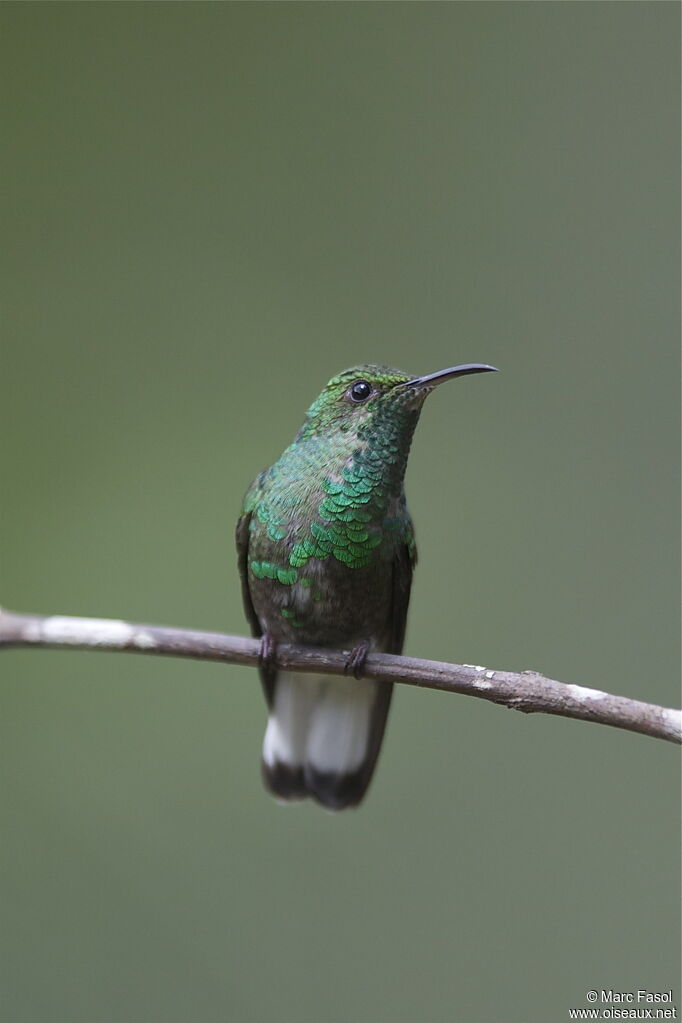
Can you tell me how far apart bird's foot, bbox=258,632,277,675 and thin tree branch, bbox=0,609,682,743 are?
8 centimetres

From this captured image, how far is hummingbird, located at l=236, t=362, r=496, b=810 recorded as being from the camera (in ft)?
6.82

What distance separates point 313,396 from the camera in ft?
12.3

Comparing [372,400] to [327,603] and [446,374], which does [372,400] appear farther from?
[327,603]

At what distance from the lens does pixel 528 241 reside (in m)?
3.98

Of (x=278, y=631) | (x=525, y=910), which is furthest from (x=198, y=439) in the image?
(x=525, y=910)

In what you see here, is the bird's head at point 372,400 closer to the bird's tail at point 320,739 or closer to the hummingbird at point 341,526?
the hummingbird at point 341,526

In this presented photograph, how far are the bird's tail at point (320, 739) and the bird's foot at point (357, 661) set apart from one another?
1.88ft

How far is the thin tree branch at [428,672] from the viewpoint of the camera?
1436mm

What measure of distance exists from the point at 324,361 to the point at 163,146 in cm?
108

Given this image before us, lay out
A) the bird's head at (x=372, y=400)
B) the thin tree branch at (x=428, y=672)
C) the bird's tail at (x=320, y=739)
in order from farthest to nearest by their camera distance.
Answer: the bird's tail at (x=320, y=739)
the bird's head at (x=372, y=400)
the thin tree branch at (x=428, y=672)

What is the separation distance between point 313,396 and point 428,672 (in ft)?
7.27

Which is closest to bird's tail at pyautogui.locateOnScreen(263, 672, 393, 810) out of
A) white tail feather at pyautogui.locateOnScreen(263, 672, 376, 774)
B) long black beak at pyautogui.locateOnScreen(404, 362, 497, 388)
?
white tail feather at pyautogui.locateOnScreen(263, 672, 376, 774)

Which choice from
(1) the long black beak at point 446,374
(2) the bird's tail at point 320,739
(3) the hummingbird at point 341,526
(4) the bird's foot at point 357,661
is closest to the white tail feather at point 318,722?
(2) the bird's tail at point 320,739

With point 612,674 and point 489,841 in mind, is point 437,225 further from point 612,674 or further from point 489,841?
point 489,841
